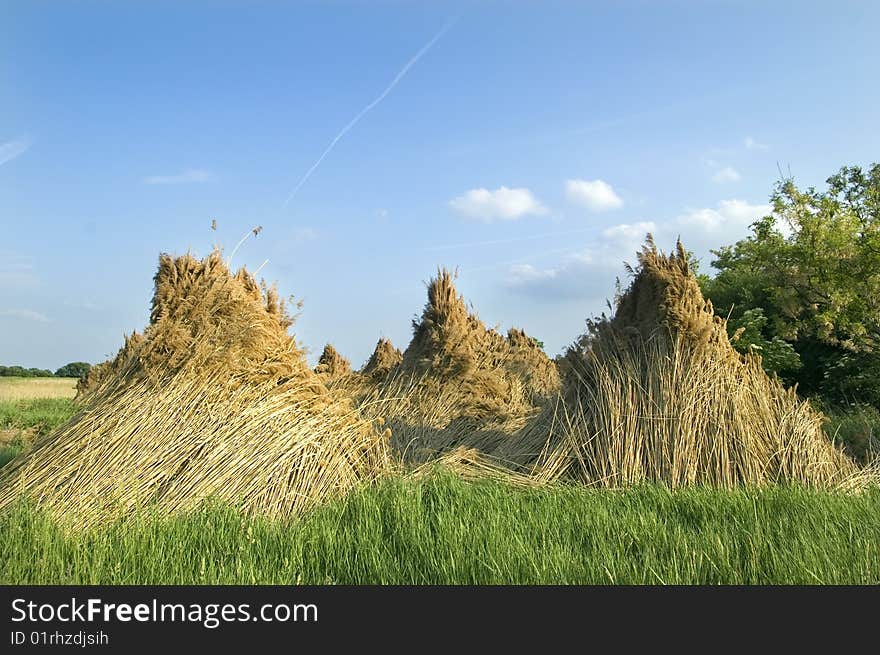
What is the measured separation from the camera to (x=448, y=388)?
→ 11.9m

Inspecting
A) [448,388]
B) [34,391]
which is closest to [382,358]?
[448,388]

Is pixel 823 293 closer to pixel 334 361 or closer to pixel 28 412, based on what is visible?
pixel 334 361

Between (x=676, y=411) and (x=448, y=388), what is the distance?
16.1 ft

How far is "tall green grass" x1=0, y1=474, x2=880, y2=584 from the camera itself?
456 centimetres

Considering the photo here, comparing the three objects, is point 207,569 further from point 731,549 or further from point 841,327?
point 841,327

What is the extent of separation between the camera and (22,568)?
4.59 metres

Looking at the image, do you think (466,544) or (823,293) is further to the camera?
(823,293)

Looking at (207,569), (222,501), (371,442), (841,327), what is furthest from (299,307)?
(841,327)

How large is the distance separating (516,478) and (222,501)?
3094 mm

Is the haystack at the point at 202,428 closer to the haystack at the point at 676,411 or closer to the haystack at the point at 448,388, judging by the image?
the haystack at the point at 676,411

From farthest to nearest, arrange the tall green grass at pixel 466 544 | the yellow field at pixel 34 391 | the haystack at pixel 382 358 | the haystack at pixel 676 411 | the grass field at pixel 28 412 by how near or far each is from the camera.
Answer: the yellow field at pixel 34 391 → the haystack at pixel 382 358 → the grass field at pixel 28 412 → the haystack at pixel 676 411 → the tall green grass at pixel 466 544

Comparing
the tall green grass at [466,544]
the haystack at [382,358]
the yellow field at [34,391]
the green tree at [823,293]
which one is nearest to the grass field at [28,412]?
the yellow field at [34,391]

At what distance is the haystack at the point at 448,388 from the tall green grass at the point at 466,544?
3.50 metres

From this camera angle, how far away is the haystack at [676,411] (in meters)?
7.50
